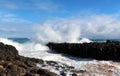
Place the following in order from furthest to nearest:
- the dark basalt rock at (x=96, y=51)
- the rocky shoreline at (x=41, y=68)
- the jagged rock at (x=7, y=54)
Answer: the dark basalt rock at (x=96, y=51) < the jagged rock at (x=7, y=54) < the rocky shoreline at (x=41, y=68)

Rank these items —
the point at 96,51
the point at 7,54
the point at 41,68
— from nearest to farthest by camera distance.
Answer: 1. the point at 41,68
2. the point at 7,54
3. the point at 96,51

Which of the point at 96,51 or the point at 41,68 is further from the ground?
the point at 96,51

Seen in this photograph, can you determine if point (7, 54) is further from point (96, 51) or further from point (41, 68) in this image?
point (96, 51)

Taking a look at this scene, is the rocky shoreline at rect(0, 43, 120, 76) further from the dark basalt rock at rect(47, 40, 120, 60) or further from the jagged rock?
the dark basalt rock at rect(47, 40, 120, 60)

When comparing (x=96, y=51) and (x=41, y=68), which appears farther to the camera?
(x=96, y=51)

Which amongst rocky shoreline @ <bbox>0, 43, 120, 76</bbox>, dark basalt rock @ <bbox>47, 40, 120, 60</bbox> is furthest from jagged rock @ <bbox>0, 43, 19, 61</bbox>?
dark basalt rock @ <bbox>47, 40, 120, 60</bbox>

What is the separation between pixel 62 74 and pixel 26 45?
25.3m

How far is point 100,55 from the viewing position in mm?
23453

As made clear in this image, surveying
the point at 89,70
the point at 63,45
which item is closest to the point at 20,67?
the point at 89,70

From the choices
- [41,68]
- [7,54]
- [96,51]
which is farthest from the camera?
[96,51]

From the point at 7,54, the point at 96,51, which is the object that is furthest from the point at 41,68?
the point at 96,51

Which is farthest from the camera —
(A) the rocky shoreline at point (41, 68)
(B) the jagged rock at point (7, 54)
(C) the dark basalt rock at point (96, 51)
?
(C) the dark basalt rock at point (96, 51)

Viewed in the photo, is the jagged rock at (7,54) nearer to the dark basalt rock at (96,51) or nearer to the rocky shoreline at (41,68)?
the rocky shoreline at (41,68)

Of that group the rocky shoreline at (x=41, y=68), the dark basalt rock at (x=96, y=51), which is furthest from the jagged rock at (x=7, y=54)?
the dark basalt rock at (x=96, y=51)
